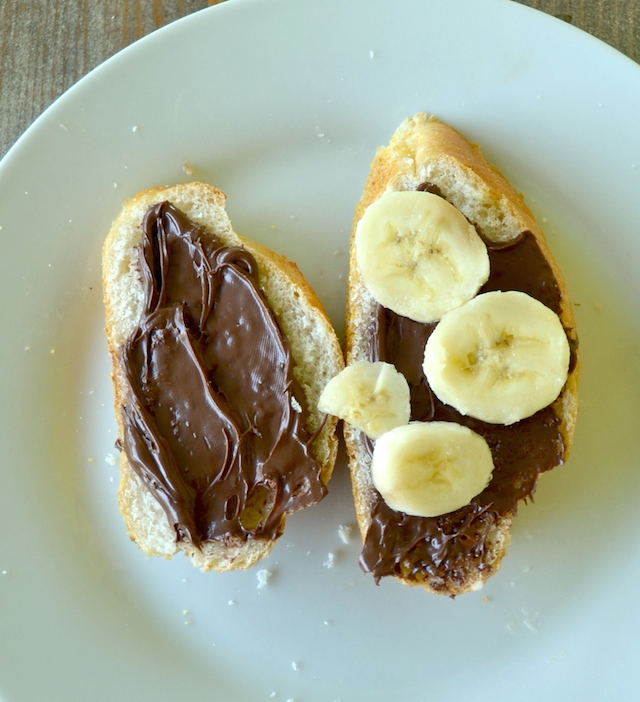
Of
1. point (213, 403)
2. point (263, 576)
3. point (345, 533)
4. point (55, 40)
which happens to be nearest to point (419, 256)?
point (213, 403)

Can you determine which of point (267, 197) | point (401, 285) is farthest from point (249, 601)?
point (267, 197)

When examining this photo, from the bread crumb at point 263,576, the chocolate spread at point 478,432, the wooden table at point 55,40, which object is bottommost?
the bread crumb at point 263,576

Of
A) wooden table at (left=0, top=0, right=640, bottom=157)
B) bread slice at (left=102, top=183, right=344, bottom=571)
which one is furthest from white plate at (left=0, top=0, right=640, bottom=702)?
wooden table at (left=0, top=0, right=640, bottom=157)

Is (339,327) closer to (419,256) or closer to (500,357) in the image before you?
(419,256)

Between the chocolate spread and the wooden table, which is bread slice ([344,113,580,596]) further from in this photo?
the wooden table

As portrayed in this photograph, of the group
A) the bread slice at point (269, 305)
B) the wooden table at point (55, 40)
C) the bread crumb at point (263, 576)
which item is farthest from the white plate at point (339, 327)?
the wooden table at point (55, 40)

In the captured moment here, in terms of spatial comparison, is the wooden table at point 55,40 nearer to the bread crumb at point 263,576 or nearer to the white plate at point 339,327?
the white plate at point 339,327

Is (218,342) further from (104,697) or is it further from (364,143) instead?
(104,697)
